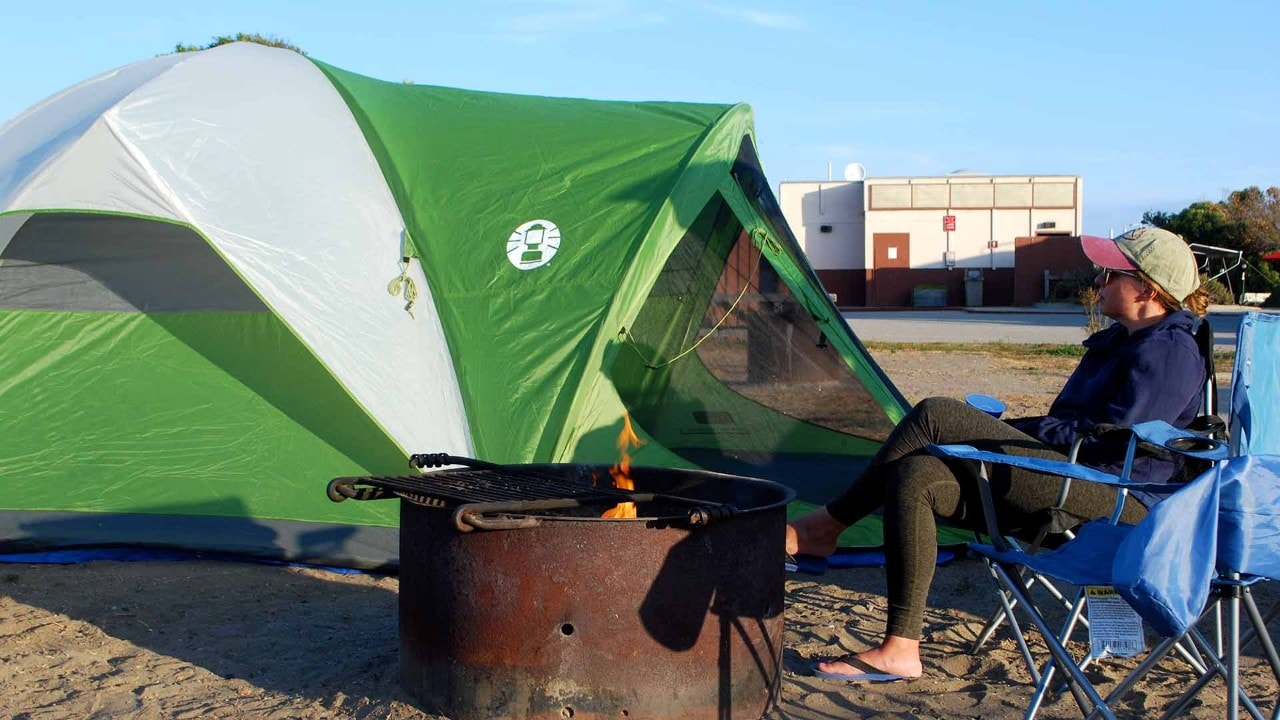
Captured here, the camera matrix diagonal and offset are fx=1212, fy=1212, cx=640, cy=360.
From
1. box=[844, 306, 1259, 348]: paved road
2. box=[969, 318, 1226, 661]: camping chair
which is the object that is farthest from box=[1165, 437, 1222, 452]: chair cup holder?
box=[844, 306, 1259, 348]: paved road

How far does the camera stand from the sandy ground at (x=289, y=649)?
3.16 metres

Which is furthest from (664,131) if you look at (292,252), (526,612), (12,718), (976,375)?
(976,375)

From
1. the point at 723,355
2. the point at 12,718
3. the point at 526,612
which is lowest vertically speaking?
the point at 12,718

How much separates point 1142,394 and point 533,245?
2442 mm

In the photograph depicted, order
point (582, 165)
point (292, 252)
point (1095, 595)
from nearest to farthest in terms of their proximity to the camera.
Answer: point (1095, 595), point (292, 252), point (582, 165)

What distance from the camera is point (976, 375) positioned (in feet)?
38.0

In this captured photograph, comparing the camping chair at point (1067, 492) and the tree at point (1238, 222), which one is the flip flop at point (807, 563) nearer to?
the camping chair at point (1067, 492)

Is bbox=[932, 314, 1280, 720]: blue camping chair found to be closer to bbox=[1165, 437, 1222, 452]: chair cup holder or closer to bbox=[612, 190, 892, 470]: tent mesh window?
bbox=[1165, 437, 1222, 452]: chair cup holder

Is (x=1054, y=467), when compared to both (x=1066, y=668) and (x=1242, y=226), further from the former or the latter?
(x=1242, y=226)

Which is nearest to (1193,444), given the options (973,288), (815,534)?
(815,534)

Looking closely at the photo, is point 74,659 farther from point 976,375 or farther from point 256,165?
point 976,375

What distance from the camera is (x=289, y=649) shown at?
363 cm

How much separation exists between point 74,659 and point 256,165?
80.1 inches

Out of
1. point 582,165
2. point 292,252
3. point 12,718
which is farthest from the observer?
point 582,165
